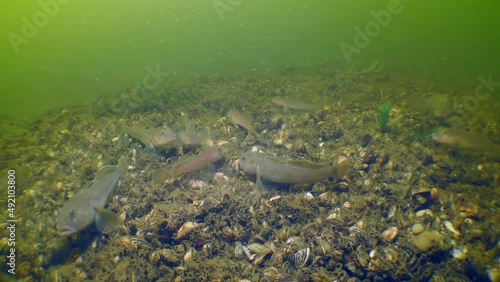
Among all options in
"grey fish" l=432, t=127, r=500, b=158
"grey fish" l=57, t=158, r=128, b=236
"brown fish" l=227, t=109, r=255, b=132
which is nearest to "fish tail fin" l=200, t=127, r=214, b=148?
"brown fish" l=227, t=109, r=255, b=132

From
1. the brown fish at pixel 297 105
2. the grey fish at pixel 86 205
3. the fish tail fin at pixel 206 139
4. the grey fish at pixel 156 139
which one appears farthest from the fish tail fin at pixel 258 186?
the brown fish at pixel 297 105

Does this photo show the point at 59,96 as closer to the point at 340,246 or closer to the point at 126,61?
the point at 126,61

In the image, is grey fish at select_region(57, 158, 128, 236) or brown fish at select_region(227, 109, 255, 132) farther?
brown fish at select_region(227, 109, 255, 132)

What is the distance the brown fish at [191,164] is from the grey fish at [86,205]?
2.94ft

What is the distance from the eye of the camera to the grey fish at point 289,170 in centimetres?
498

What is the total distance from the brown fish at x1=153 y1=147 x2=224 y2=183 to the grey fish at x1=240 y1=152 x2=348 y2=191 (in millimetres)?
909

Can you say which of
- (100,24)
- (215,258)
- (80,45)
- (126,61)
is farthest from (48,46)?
(215,258)

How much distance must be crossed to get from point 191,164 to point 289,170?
2.05 m

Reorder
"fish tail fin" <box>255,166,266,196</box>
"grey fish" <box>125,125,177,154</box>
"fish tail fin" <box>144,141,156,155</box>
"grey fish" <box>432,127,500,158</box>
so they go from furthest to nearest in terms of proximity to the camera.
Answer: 1. "fish tail fin" <box>144,141,156,155</box>
2. "grey fish" <box>125,125,177,154</box>
3. "grey fish" <box>432,127,500,158</box>
4. "fish tail fin" <box>255,166,266,196</box>

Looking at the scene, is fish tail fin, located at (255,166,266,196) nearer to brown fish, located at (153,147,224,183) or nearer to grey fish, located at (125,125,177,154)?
brown fish, located at (153,147,224,183)

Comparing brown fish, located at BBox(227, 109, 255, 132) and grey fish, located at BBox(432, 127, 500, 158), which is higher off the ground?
brown fish, located at BBox(227, 109, 255, 132)

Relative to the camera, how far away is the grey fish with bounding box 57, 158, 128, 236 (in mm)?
4371

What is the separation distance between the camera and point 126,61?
31.2 metres

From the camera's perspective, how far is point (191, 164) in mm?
5461
